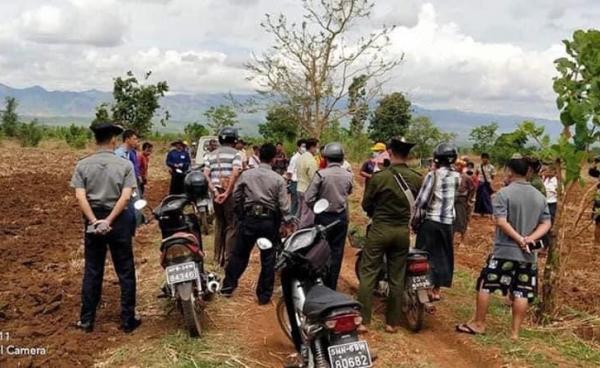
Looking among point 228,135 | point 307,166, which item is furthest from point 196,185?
point 307,166

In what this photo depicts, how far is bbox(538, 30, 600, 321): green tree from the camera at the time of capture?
6.36 metres

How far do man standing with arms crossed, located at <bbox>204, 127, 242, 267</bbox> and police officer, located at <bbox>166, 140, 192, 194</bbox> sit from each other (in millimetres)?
4484

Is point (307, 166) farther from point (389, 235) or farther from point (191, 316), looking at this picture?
point (191, 316)

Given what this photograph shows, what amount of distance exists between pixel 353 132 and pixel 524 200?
23634 mm

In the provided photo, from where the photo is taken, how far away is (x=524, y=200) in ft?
19.4

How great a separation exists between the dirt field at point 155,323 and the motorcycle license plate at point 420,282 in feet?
1.63

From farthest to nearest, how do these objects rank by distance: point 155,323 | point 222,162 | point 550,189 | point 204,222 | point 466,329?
1. point 550,189
2. point 204,222
3. point 222,162
4. point 466,329
5. point 155,323

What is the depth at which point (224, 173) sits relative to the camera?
26.3 ft

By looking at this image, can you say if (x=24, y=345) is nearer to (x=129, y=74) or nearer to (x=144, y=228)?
(x=144, y=228)

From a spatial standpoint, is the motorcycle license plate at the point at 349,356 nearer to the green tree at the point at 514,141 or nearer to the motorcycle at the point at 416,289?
the motorcycle at the point at 416,289

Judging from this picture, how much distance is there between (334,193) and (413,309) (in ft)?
4.83

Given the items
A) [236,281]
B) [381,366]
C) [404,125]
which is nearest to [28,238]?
[236,281]

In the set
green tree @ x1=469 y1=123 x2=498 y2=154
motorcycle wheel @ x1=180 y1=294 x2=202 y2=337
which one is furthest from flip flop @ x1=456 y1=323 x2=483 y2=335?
green tree @ x1=469 y1=123 x2=498 y2=154

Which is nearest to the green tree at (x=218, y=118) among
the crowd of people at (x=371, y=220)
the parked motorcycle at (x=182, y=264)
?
the crowd of people at (x=371, y=220)
